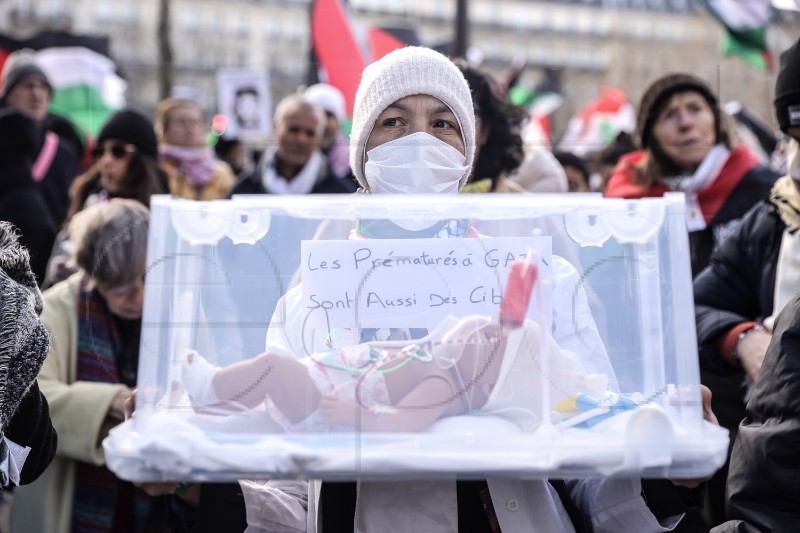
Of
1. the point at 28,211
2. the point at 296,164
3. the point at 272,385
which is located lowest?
the point at 272,385

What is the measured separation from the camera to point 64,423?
3.56 m

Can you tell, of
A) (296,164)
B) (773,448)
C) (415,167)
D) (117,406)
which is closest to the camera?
(773,448)

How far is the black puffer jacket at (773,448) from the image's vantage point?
2172 millimetres

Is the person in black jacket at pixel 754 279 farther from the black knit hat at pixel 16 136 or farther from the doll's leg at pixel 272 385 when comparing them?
the black knit hat at pixel 16 136

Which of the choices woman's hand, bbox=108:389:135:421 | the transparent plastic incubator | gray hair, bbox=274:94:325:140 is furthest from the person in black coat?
the transparent plastic incubator

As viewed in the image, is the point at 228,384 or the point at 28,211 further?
the point at 28,211

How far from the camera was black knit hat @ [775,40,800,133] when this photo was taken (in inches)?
127

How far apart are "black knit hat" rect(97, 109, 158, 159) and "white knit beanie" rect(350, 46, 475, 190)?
8.61 ft

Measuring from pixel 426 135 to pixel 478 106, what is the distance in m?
1.49

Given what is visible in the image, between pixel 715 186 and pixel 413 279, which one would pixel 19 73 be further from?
pixel 413 279

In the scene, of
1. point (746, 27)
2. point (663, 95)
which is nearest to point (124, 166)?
point (663, 95)

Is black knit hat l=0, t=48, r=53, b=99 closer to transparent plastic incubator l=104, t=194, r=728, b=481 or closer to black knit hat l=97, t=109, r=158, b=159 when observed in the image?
black knit hat l=97, t=109, r=158, b=159

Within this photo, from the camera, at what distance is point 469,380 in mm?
2010

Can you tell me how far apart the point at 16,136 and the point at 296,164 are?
4.70 feet
